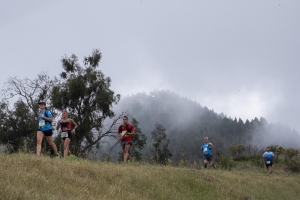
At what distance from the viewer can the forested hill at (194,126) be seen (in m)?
90.6

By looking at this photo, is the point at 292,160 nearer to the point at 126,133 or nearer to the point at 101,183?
the point at 126,133

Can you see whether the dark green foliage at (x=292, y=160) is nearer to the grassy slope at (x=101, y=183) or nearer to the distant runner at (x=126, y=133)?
the grassy slope at (x=101, y=183)

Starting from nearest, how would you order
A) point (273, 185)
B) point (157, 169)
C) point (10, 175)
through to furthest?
point (10, 175) → point (157, 169) → point (273, 185)

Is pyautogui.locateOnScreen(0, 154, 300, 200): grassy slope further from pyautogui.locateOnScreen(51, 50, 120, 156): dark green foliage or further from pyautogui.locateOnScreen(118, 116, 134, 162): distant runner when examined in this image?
pyautogui.locateOnScreen(51, 50, 120, 156): dark green foliage

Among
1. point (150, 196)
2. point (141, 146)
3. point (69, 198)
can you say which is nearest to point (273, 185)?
point (150, 196)

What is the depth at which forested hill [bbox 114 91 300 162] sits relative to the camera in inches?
3566

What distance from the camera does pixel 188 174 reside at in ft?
30.3

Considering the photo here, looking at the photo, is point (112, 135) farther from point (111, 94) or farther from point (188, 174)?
point (188, 174)

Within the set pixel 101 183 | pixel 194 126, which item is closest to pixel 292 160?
pixel 101 183

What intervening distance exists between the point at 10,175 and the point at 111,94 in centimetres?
2431

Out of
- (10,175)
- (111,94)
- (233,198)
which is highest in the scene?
(111,94)

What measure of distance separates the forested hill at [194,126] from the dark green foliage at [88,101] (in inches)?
80.7

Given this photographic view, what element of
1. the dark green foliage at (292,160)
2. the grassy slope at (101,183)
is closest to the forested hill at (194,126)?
the dark green foliage at (292,160)

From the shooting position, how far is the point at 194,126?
443 feet
